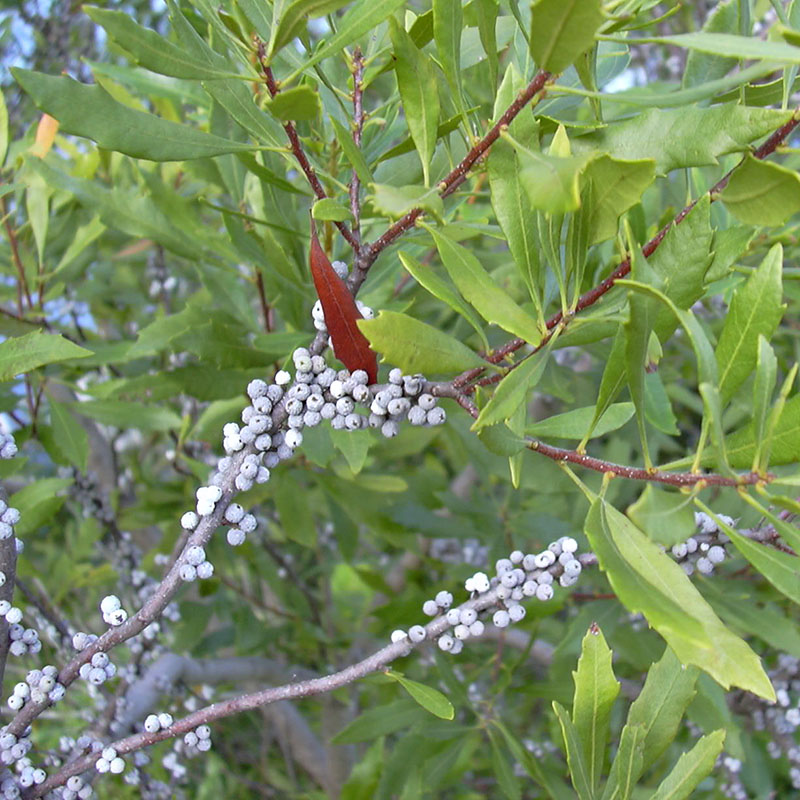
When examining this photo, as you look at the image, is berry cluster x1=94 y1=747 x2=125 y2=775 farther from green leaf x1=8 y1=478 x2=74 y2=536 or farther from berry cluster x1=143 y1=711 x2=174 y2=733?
green leaf x1=8 y1=478 x2=74 y2=536

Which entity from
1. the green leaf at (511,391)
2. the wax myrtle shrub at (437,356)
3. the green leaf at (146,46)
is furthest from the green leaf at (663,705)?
the green leaf at (146,46)

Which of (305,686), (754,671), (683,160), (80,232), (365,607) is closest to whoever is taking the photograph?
(754,671)

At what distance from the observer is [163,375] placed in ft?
4.08

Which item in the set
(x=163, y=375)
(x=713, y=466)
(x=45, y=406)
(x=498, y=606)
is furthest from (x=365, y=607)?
(x=713, y=466)

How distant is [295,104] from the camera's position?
619 mm

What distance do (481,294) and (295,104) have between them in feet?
0.65

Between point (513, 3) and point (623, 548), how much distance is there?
0.42m

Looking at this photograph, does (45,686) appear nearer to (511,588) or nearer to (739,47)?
(511,588)

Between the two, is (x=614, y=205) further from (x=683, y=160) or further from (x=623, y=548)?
(x=623, y=548)

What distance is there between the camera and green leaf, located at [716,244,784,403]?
63cm

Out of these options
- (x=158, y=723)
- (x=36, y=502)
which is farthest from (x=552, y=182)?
(x=36, y=502)

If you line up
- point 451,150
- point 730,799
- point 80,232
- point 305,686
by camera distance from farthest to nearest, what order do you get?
point 730,799 → point 80,232 → point 451,150 → point 305,686

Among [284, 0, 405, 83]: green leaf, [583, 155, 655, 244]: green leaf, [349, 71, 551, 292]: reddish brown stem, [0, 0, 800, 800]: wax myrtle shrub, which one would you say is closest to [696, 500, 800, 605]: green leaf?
[0, 0, 800, 800]: wax myrtle shrub

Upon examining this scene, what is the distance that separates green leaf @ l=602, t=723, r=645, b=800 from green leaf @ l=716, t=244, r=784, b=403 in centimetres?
32
